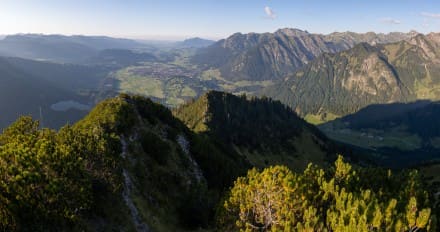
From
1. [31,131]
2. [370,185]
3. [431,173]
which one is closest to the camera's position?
[370,185]

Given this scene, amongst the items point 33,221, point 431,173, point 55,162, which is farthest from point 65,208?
point 431,173

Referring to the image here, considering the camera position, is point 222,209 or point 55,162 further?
point 222,209

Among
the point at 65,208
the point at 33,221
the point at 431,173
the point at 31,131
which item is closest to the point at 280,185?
the point at 65,208

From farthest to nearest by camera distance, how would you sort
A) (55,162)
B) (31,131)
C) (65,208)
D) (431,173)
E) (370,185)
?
(431,173)
(31,131)
(370,185)
(55,162)
(65,208)

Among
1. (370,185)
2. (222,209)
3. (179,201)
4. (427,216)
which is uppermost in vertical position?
(427,216)

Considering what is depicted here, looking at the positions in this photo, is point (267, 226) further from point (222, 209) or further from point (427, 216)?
point (427, 216)

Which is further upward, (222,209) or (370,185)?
(370,185)
